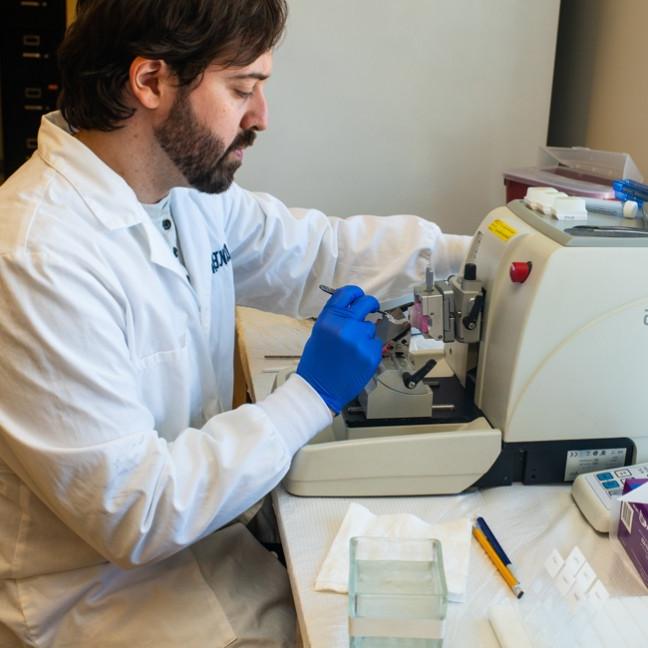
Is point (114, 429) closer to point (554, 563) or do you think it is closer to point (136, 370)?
point (136, 370)

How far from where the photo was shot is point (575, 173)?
5.83 ft

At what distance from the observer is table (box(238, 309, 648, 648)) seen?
0.84 metres

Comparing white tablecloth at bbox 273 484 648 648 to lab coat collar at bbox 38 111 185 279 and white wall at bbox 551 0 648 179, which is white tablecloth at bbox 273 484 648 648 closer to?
lab coat collar at bbox 38 111 185 279

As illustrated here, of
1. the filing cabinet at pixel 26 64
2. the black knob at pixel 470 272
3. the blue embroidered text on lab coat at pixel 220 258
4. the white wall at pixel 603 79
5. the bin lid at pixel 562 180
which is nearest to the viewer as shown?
the black knob at pixel 470 272

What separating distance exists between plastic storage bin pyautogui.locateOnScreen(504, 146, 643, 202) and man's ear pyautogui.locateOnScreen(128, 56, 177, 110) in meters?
0.83

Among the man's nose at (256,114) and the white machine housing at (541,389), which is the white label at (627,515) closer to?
the white machine housing at (541,389)

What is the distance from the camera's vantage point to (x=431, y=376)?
131 cm

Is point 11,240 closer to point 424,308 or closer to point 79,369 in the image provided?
point 79,369

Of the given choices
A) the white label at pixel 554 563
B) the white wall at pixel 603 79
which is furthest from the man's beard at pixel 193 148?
the white wall at pixel 603 79

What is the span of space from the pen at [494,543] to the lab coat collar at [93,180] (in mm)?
622

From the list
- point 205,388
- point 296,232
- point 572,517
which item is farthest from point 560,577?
point 296,232

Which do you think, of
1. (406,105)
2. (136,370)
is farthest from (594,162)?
(136,370)

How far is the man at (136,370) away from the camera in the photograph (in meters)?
0.92

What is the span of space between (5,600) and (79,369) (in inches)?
15.5
